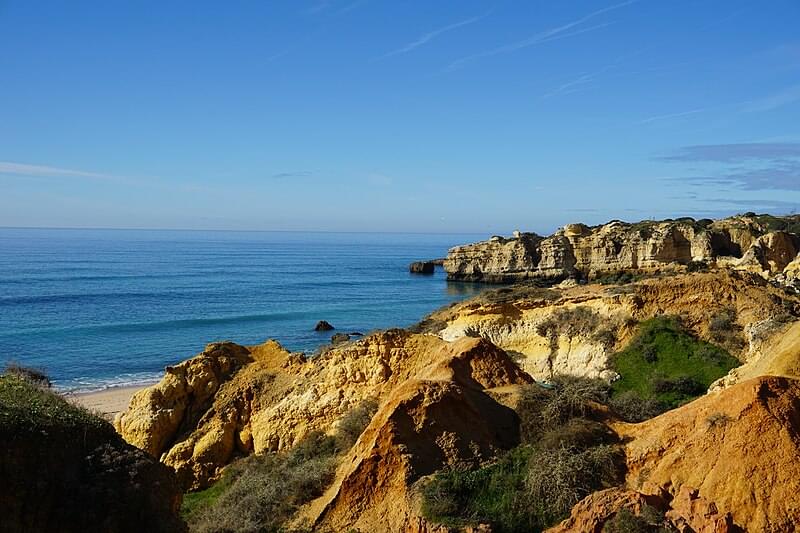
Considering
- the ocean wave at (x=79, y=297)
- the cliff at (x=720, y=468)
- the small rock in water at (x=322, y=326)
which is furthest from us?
the ocean wave at (x=79, y=297)

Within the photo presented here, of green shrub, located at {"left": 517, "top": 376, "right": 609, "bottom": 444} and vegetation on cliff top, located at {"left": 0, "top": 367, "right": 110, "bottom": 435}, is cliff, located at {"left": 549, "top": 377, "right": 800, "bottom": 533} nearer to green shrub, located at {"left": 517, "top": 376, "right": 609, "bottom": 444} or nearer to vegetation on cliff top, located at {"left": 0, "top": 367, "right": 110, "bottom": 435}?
green shrub, located at {"left": 517, "top": 376, "right": 609, "bottom": 444}

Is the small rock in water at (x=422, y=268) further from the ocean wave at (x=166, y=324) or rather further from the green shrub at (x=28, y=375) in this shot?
the green shrub at (x=28, y=375)

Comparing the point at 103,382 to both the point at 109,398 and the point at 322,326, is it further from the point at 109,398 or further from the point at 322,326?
the point at 322,326

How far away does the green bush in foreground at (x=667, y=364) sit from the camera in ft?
87.0

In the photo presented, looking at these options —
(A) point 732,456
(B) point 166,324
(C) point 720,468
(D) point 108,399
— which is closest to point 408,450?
(C) point 720,468

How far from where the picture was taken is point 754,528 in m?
11.2

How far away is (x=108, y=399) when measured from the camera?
34531 mm

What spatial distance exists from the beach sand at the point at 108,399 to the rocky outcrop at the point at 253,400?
11515mm

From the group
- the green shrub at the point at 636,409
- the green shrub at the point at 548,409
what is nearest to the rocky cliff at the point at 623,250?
the green shrub at the point at 636,409

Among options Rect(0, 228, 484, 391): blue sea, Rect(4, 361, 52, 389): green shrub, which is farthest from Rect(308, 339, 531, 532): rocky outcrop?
Rect(0, 228, 484, 391): blue sea

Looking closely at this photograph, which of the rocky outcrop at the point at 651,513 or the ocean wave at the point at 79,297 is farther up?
the rocky outcrop at the point at 651,513

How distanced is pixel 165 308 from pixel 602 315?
45.9m

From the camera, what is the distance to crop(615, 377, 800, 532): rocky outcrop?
11477mm

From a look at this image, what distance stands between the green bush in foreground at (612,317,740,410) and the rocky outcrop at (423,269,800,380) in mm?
700
